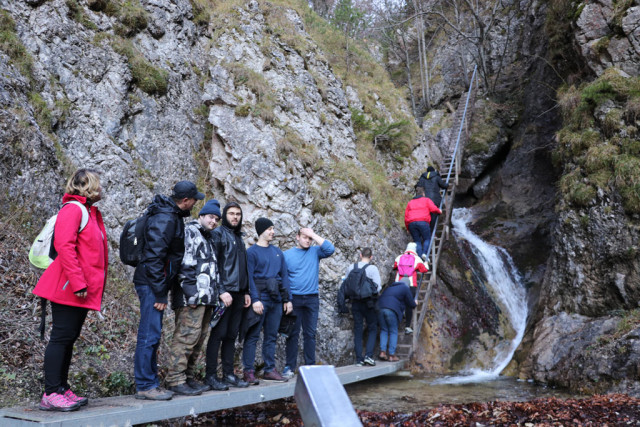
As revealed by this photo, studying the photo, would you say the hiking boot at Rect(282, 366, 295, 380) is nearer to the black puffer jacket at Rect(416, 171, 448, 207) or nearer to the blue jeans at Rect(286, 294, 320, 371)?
the blue jeans at Rect(286, 294, 320, 371)

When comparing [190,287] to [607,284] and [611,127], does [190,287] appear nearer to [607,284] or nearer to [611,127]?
[607,284]

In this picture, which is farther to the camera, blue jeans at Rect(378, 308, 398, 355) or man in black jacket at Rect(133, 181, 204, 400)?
blue jeans at Rect(378, 308, 398, 355)

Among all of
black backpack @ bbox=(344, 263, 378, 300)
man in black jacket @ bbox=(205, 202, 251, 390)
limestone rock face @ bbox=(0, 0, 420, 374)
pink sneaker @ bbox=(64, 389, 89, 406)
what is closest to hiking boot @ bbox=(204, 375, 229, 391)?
man in black jacket @ bbox=(205, 202, 251, 390)

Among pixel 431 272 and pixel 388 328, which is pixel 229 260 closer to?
pixel 388 328

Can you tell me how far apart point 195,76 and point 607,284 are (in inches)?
431

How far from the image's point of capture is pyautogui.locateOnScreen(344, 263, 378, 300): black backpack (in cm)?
843

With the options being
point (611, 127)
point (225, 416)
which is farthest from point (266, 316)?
point (611, 127)

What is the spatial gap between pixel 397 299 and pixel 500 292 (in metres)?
4.08

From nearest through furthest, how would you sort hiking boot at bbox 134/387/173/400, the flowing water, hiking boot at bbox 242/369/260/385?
hiking boot at bbox 134/387/173/400 < hiking boot at bbox 242/369/260/385 < the flowing water

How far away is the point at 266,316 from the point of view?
6.39 meters

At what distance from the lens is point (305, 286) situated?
6.95m

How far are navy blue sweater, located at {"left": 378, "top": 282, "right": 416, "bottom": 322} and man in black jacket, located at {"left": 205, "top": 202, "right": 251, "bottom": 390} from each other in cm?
392

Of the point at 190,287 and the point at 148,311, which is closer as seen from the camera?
the point at 148,311

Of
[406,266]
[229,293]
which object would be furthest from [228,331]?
[406,266]
